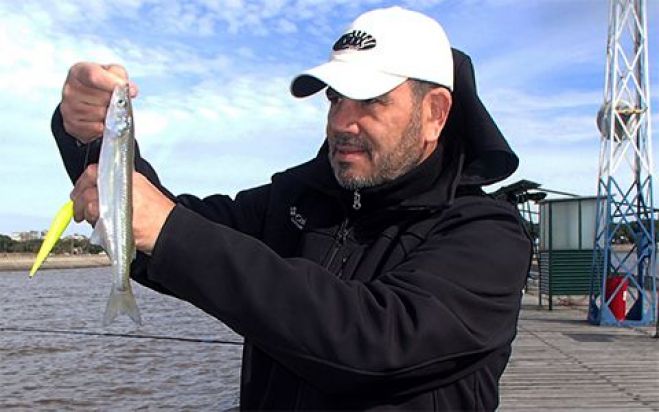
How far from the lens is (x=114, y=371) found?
53.0ft

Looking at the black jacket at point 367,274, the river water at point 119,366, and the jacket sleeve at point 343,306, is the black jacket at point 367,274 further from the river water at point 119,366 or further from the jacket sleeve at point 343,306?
the river water at point 119,366

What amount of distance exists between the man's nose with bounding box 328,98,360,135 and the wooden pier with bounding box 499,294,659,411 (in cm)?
585

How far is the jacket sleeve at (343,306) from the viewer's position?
181 centimetres

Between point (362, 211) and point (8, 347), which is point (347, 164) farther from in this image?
point (8, 347)

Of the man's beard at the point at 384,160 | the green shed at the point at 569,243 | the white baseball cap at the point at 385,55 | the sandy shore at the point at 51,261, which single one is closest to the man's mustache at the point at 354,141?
the man's beard at the point at 384,160

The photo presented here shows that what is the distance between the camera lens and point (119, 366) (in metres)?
16.7

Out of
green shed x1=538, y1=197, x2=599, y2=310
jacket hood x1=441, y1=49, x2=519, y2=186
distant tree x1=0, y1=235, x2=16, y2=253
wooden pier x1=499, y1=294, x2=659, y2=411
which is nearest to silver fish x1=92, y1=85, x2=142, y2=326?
jacket hood x1=441, y1=49, x2=519, y2=186

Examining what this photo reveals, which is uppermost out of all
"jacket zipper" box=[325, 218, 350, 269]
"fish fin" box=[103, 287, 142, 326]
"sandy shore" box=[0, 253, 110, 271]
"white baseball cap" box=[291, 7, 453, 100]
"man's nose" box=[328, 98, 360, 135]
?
"white baseball cap" box=[291, 7, 453, 100]

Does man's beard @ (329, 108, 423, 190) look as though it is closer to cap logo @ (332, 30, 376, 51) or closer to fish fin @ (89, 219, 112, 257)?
cap logo @ (332, 30, 376, 51)

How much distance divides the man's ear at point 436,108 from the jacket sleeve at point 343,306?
0.53 m

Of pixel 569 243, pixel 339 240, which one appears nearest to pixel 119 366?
pixel 569 243

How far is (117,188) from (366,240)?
2.84 ft

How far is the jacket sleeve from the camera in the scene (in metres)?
1.81

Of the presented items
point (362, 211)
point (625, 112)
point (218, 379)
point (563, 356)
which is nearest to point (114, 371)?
point (218, 379)
